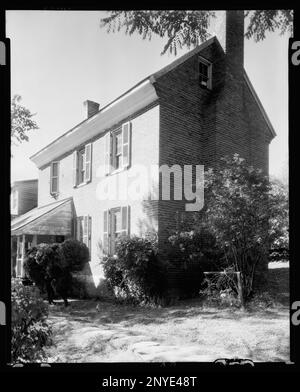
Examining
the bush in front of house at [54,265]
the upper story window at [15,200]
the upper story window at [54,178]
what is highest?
the upper story window at [54,178]

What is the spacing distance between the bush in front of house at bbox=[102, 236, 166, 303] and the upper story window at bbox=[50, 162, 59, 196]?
5.60 metres

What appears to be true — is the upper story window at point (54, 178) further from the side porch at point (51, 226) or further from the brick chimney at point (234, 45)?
the brick chimney at point (234, 45)

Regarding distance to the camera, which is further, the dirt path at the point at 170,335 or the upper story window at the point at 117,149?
the upper story window at the point at 117,149

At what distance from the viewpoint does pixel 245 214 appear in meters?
7.42

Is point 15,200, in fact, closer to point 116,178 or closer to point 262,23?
point 116,178

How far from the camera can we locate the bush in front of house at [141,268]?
844 centimetres

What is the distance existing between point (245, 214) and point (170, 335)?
2.89 meters

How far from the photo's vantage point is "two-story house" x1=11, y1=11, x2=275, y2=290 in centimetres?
913

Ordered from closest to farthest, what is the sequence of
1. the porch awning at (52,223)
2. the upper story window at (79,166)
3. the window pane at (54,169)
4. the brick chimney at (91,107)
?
1. the porch awning at (52,223)
2. the upper story window at (79,166)
3. the window pane at (54,169)
4. the brick chimney at (91,107)

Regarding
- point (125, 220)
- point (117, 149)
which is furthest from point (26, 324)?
point (117, 149)

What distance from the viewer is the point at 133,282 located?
8719mm

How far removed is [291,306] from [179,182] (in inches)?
207

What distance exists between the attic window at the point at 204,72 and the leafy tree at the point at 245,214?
3.19 metres

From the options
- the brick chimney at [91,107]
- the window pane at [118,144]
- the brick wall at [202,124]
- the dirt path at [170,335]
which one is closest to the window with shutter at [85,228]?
the window pane at [118,144]
